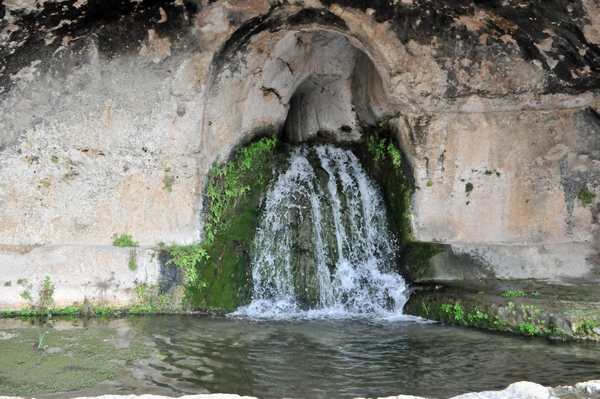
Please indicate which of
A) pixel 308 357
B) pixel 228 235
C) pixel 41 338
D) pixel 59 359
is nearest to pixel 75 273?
pixel 41 338

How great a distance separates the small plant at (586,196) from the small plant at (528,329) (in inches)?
115

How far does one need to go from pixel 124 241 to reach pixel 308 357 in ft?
11.2

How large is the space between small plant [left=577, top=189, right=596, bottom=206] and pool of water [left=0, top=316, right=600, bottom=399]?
3057 millimetres

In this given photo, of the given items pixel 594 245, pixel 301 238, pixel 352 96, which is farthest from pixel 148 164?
pixel 594 245

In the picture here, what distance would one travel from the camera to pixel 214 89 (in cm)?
812

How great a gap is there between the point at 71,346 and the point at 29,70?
341cm

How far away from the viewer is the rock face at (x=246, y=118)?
281 inches

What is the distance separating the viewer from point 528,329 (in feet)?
20.2

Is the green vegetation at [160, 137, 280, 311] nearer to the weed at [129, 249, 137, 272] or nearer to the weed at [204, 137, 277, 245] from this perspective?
the weed at [204, 137, 277, 245]

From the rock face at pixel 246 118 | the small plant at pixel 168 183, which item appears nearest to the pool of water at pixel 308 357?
the rock face at pixel 246 118

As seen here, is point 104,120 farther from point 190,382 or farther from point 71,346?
point 190,382

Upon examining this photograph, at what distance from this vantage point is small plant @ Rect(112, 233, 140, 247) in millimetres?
7758

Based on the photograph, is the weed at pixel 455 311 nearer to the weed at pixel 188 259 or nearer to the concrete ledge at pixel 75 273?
the weed at pixel 188 259

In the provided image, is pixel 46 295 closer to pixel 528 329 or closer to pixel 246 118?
pixel 246 118
